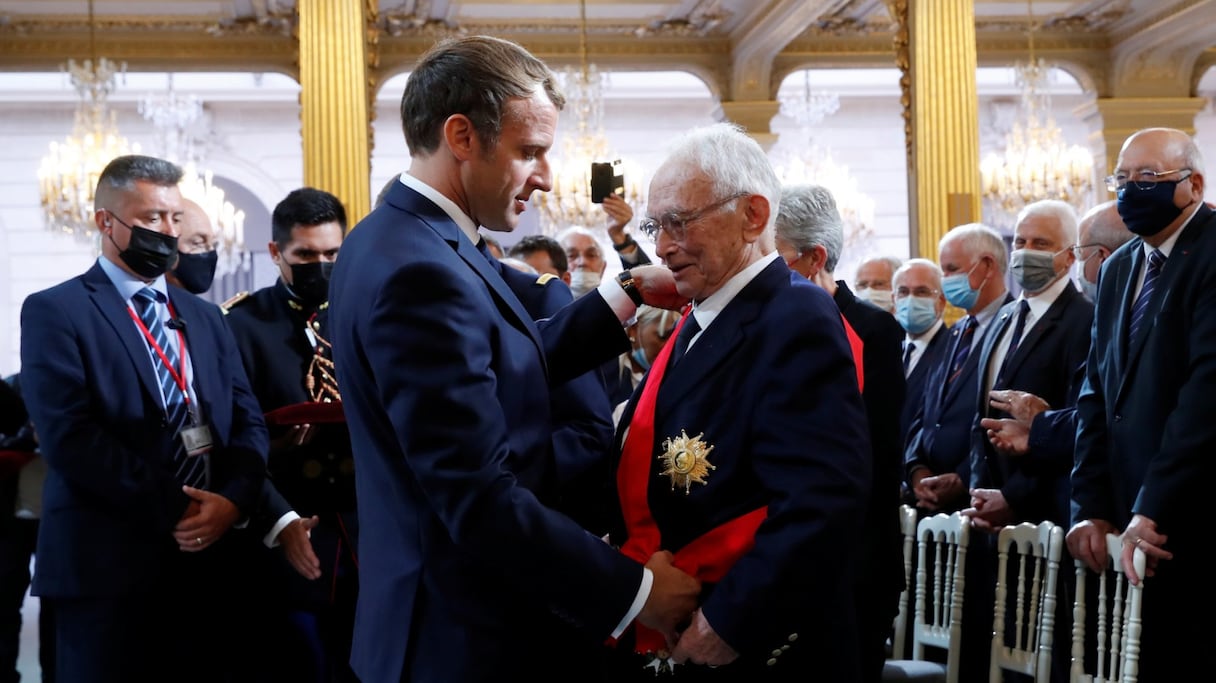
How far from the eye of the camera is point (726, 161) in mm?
2088

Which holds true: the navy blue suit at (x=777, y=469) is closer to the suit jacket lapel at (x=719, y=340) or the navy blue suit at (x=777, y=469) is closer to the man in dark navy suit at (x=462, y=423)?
the suit jacket lapel at (x=719, y=340)

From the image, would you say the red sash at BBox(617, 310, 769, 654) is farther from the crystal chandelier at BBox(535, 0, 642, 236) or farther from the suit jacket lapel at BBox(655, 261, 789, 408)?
the crystal chandelier at BBox(535, 0, 642, 236)

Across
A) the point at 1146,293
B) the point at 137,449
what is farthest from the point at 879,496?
the point at 137,449

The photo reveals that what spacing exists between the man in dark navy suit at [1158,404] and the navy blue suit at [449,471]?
4.99ft

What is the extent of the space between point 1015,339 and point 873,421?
4.69 feet

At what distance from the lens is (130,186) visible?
3.31 m

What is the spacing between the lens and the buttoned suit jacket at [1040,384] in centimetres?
398

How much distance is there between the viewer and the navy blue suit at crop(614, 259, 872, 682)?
6.24ft

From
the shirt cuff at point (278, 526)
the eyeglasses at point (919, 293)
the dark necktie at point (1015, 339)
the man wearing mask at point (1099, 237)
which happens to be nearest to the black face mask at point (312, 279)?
the shirt cuff at point (278, 526)

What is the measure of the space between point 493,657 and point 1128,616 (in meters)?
1.48

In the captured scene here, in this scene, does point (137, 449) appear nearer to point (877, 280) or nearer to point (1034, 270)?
point (1034, 270)

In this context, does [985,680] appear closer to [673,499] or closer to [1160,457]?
[1160,457]

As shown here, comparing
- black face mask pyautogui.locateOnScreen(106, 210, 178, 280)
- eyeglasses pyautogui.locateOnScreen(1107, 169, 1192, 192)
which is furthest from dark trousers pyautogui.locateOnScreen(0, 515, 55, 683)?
eyeglasses pyautogui.locateOnScreen(1107, 169, 1192, 192)

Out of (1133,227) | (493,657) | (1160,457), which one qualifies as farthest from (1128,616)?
(493,657)
